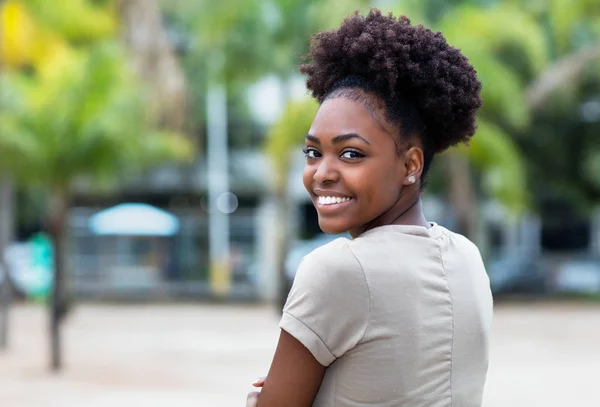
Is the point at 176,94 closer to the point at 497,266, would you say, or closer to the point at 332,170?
the point at 497,266

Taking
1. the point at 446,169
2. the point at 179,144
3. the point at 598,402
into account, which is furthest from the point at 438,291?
the point at 446,169

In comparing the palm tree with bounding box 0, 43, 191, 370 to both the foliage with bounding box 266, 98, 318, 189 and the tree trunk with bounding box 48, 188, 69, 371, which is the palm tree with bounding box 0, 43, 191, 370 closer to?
the tree trunk with bounding box 48, 188, 69, 371

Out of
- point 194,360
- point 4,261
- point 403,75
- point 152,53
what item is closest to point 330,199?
point 403,75

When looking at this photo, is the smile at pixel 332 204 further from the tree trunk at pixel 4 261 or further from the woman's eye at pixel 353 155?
the tree trunk at pixel 4 261

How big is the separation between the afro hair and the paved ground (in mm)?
7599

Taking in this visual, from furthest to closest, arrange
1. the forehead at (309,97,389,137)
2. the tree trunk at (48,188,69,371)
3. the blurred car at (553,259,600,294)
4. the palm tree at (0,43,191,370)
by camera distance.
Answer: the blurred car at (553,259,600,294)
the palm tree at (0,43,191,370)
the tree trunk at (48,188,69,371)
the forehead at (309,97,389,137)

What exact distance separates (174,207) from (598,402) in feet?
96.7

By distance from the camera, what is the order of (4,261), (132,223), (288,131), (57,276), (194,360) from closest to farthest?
(57,276), (194,360), (288,131), (4,261), (132,223)

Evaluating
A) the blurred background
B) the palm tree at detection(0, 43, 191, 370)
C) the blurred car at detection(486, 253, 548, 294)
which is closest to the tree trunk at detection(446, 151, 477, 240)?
the blurred background

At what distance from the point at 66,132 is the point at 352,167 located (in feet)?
37.9

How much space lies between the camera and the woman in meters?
1.73

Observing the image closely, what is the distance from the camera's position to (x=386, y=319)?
5.74 feet

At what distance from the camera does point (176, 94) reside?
22.4 metres

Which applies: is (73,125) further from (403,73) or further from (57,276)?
(403,73)
